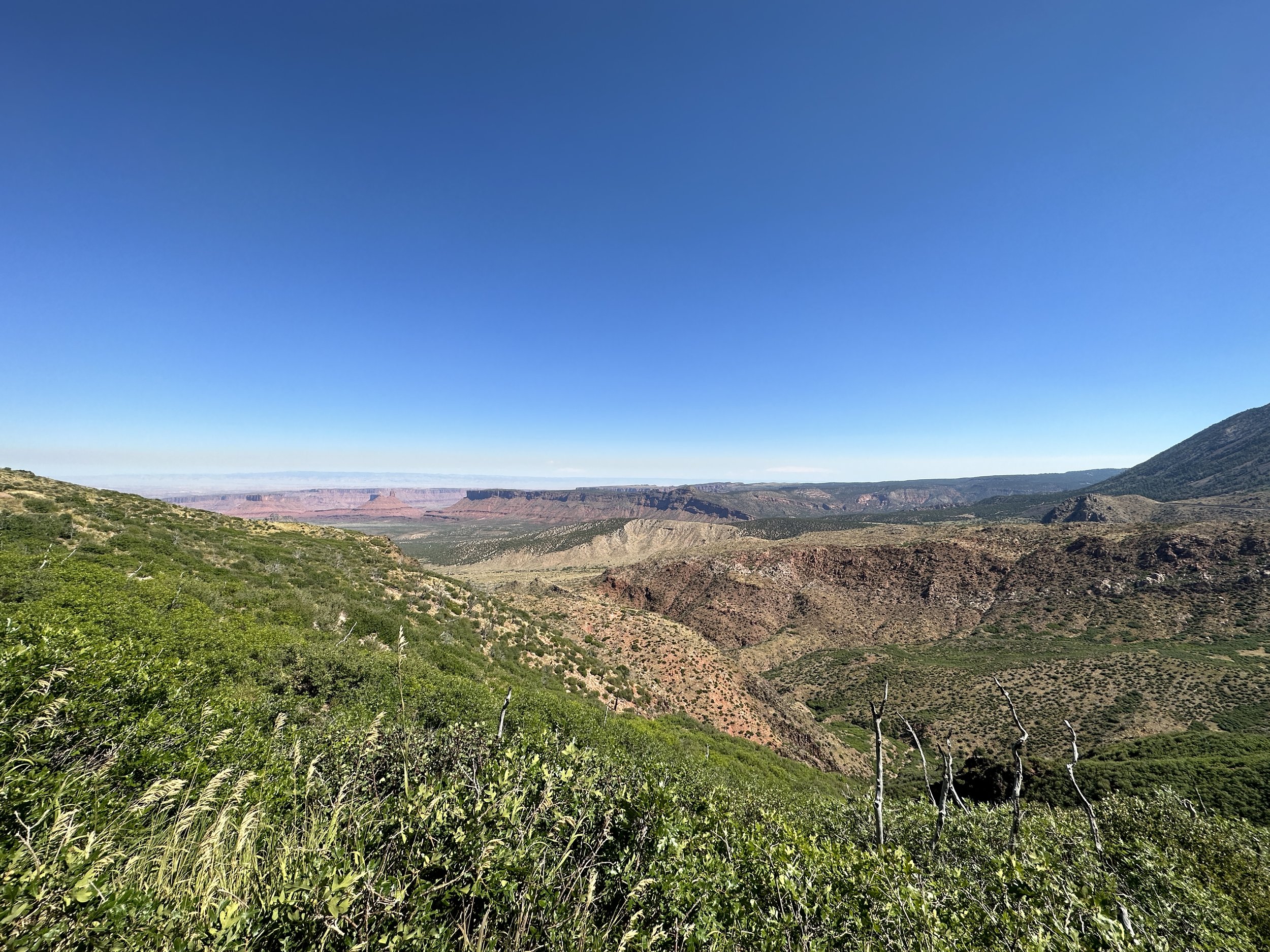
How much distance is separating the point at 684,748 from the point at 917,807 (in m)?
8.58

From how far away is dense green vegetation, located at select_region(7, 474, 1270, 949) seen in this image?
11.8ft

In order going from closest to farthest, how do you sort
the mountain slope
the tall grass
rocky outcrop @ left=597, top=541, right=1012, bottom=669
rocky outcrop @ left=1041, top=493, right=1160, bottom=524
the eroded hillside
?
the tall grass, the eroded hillside, rocky outcrop @ left=597, top=541, right=1012, bottom=669, rocky outcrop @ left=1041, top=493, right=1160, bottom=524, the mountain slope

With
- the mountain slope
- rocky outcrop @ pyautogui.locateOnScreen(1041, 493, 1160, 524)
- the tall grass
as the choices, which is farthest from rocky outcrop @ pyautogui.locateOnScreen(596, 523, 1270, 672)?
the mountain slope

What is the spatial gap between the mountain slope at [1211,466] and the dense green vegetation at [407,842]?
179 m

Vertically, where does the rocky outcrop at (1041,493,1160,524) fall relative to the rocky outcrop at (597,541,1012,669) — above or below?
above

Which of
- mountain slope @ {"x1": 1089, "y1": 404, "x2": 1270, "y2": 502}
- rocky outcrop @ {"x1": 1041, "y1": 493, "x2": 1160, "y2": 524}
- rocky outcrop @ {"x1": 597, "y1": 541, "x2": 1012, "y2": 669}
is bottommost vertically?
rocky outcrop @ {"x1": 597, "y1": 541, "x2": 1012, "y2": 669}

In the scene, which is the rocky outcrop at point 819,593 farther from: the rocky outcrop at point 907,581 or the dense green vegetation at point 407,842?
the dense green vegetation at point 407,842

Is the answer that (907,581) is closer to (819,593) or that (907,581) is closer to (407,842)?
(819,593)

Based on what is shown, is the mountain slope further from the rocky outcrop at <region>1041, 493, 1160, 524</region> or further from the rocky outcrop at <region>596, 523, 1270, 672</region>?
the rocky outcrop at <region>596, 523, 1270, 672</region>

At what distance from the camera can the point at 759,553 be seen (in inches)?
3440

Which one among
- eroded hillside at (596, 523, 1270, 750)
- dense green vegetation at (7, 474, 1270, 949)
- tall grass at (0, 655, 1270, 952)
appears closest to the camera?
tall grass at (0, 655, 1270, 952)

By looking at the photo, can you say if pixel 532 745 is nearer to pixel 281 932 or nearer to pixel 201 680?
pixel 281 932

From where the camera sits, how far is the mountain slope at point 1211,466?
125312mm

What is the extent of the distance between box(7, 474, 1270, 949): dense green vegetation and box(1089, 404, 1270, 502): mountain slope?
178825 millimetres
